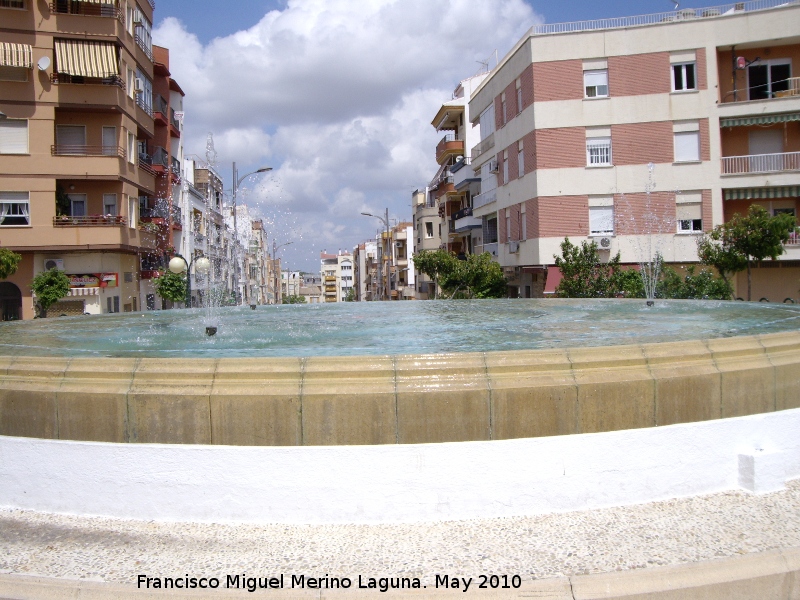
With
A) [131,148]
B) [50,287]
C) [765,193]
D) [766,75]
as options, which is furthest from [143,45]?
[765,193]

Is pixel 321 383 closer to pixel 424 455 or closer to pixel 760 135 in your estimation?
pixel 424 455

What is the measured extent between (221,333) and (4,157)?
83.5 ft

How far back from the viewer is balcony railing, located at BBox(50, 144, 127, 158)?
32156mm

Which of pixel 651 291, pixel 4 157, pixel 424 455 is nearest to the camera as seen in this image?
pixel 424 455

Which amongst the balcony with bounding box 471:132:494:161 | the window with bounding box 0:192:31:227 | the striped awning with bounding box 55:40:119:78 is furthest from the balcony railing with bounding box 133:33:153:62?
the balcony with bounding box 471:132:494:161

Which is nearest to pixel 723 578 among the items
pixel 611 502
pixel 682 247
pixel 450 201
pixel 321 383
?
pixel 611 502

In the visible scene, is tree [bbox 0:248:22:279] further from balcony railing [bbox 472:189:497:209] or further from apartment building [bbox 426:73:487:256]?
apartment building [bbox 426:73:487:256]

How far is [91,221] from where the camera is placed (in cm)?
3297

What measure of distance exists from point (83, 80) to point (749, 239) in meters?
29.1

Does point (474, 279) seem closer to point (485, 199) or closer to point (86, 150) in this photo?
point (485, 199)

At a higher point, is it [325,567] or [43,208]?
[43,208]

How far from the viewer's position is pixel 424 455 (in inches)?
206

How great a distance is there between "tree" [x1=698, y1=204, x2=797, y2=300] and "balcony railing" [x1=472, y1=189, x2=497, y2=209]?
1529 cm

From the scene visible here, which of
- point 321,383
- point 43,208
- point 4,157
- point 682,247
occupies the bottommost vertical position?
point 321,383
